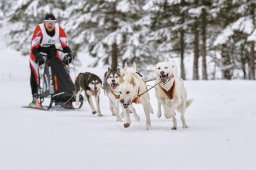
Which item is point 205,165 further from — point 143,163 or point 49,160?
point 49,160

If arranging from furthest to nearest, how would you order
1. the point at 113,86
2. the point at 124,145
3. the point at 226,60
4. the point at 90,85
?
the point at 226,60 < the point at 90,85 < the point at 113,86 < the point at 124,145

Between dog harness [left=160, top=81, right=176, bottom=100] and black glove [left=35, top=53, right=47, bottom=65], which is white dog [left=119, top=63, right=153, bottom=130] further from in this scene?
black glove [left=35, top=53, right=47, bottom=65]

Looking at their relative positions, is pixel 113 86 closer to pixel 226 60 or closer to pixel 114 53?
pixel 114 53

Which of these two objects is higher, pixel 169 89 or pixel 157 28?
pixel 157 28

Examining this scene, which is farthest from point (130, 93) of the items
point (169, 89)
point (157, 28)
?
point (157, 28)

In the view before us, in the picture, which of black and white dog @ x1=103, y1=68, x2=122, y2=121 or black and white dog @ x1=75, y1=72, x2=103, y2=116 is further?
black and white dog @ x1=75, y1=72, x2=103, y2=116

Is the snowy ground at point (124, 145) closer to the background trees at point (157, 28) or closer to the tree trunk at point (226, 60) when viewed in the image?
the background trees at point (157, 28)

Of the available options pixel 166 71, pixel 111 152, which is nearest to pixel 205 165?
pixel 111 152

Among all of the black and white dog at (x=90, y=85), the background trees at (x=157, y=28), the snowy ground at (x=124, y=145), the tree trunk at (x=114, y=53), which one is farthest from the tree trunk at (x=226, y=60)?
the snowy ground at (x=124, y=145)

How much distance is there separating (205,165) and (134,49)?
1974cm

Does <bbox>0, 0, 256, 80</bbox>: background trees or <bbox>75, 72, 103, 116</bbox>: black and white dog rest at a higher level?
<bbox>0, 0, 256, 80</bbox>: background trees

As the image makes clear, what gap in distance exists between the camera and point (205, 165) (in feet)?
14.4

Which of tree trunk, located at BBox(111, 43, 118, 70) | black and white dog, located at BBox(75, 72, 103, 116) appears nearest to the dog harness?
black and white dog, located at BBox(75, 72, 103, 116)

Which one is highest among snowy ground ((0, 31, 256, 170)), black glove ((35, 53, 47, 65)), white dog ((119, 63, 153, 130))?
black glove ((35, 53, 47, 65))
